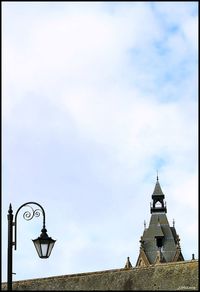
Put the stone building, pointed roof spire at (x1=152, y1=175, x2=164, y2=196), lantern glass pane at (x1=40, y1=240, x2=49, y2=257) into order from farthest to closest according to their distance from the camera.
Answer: pointed roof spire at (x1=152, y1=175, x2=164, y2=196) → the stone building → lantern glass pane at (x1=40, y1=240, x2=49, y2=257)

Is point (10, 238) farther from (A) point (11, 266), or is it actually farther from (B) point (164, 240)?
(B) point (164, 240)

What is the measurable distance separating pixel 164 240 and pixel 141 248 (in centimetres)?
299

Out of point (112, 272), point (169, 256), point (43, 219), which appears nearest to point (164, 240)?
point (169, 256)

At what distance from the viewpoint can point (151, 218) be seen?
298ft

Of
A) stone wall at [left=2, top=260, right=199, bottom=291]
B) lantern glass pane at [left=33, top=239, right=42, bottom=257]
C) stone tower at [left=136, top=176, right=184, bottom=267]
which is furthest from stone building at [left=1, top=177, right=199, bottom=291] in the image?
stone tower at [left=136, top=176, right=184, bottom=267]

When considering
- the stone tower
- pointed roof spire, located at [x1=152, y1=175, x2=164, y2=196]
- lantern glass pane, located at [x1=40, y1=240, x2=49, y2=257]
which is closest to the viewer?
lantern glass pane, located at [x1=40, y1=240, x2=49, y2=257]

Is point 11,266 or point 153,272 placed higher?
point 153,272

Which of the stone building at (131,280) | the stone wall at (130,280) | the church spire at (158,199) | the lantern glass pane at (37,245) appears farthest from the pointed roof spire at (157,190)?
the lantern glass pane at (37,245)

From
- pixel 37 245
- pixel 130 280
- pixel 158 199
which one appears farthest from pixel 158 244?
pixel 37 245

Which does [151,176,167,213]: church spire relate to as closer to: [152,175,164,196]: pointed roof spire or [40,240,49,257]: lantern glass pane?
[152,175,164,196]: pointed roof spire

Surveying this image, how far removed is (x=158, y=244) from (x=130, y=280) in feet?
161

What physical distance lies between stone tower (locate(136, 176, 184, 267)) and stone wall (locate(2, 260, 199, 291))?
4508 cm

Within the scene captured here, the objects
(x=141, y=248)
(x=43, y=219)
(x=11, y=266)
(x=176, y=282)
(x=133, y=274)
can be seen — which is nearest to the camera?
(x=11, y=266)

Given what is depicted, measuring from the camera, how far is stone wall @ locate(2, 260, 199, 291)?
36.6 m
